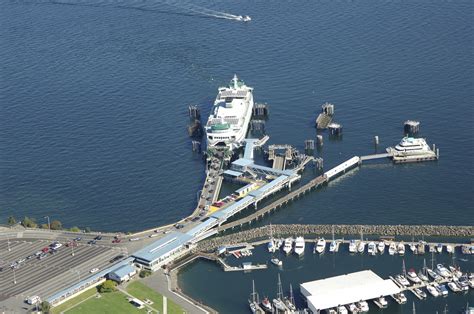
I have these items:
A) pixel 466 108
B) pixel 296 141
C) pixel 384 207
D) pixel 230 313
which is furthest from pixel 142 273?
pixel 466 108

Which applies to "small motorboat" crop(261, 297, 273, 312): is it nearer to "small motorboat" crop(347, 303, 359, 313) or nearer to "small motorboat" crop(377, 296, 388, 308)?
"small motorboat" crop(347, 303, 359, 313)

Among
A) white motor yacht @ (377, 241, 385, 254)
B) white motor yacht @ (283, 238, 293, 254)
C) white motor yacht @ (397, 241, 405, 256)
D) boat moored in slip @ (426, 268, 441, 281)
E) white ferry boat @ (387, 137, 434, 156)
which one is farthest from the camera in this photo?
white ferry boat @ (387, 137, 434, 156)

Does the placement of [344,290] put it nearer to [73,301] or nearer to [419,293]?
[419,293]

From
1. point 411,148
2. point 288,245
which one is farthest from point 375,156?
point 288,245

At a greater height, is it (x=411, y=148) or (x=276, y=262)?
(x=411, y=148)

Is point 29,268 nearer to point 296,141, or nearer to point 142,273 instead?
point 142,273

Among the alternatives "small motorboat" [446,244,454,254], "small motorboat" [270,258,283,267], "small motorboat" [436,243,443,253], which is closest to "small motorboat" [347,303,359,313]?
"small motorboat" [270,258,283,267]

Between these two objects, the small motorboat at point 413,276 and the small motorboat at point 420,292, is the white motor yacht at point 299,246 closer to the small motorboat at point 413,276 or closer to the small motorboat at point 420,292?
the small motorboat at point 413,276
